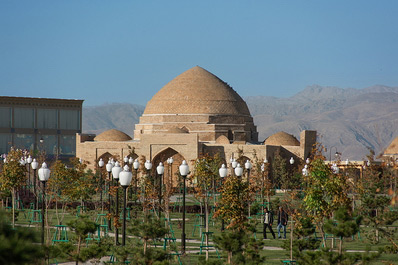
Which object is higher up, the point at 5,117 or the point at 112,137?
the point at 5,117

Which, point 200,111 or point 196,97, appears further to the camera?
point 196,97

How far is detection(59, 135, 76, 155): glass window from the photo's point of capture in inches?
2315

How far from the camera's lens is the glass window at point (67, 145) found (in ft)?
193

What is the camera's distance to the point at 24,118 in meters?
58.4

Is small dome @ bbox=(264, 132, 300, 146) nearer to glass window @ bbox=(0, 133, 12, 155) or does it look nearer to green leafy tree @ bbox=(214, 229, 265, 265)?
glass window @ bbox=(0, 133, 12, 155)

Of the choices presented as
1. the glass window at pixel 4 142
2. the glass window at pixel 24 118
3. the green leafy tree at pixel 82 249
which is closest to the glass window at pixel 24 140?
the glass window at pixel 4 142

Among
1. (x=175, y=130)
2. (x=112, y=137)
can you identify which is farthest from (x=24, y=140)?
(x=175, y=130)

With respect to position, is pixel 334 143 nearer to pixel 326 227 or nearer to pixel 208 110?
pixel 208 110

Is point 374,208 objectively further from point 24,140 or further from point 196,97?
point 24,140

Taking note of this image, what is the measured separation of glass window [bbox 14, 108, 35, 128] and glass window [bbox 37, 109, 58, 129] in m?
0.58

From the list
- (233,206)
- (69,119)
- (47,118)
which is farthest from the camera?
(69,119)

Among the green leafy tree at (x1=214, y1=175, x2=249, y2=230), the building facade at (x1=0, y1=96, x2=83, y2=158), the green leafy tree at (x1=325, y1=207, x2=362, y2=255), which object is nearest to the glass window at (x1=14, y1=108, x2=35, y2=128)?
the building facade at (x1=0, y1=96, x2=83, y2=158)

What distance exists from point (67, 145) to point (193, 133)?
720 inches

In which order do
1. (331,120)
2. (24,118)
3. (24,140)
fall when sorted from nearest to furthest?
Answer: (24,140) → (24,118) → (331,120)
